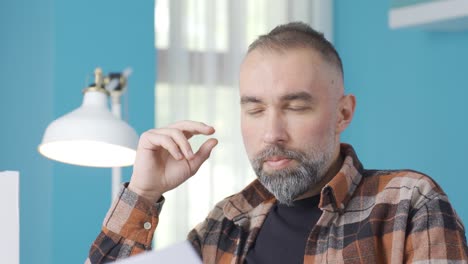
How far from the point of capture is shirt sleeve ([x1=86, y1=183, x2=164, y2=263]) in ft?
5.52

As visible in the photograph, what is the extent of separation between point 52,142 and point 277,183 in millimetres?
622

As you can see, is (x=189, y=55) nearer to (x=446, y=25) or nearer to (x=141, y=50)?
(x=141, y=50)

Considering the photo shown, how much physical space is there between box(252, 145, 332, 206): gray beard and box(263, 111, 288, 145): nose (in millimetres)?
19

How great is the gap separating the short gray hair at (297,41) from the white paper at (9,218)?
70 cm

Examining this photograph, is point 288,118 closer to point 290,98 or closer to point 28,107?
point 290,98

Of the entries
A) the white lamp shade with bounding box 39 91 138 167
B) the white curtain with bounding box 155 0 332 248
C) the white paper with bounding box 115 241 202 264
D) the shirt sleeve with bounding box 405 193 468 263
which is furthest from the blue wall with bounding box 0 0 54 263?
the white paper with bounding box 115 241 202 264

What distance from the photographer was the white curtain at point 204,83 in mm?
3807

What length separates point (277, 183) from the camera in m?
1.65

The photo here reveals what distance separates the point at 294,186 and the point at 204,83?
2.33 m

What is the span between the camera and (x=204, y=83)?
393 centimetres

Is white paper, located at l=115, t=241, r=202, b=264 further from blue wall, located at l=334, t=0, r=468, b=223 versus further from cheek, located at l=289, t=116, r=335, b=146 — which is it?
blue wall, located at l=334, t=0, r=468, b=223

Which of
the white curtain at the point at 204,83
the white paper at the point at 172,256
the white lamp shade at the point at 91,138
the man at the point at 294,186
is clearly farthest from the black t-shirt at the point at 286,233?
the white curtain at the point at 204,83

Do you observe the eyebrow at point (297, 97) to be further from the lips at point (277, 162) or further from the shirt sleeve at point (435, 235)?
the shirt sleeve at point (435, 235)

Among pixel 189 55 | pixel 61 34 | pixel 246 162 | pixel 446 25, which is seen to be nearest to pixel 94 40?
pixel 61 34
